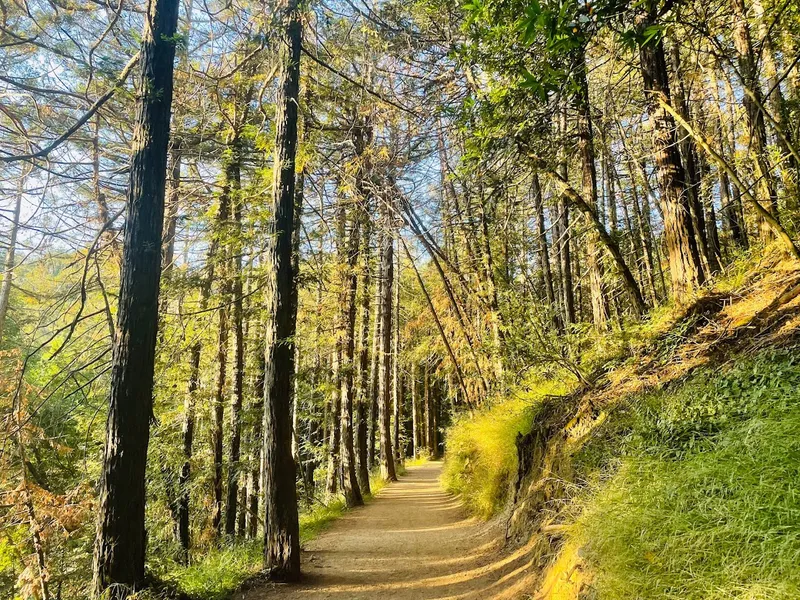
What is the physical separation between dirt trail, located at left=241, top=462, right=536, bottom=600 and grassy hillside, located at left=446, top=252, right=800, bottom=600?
746 millimetres

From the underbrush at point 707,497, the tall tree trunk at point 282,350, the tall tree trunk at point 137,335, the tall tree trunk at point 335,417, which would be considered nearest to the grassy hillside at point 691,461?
the underbrush at point 707,497

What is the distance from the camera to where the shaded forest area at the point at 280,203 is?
4402 millimetres

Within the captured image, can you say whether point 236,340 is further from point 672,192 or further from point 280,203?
point 672,192

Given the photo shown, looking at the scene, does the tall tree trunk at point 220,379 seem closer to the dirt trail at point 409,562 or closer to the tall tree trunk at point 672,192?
the dirt trail at point 409,562

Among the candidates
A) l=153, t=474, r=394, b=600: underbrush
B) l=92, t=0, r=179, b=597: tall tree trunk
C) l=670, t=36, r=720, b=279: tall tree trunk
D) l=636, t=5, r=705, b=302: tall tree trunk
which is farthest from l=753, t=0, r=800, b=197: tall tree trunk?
l=153, t=474, r=394, b=600: underbrush

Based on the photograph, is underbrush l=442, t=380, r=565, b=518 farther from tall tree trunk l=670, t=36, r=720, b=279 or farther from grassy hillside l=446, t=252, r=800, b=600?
tall tree trunk l=670, t=36, r=720, b=279

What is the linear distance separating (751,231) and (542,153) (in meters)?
3.35

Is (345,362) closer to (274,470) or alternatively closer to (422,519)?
(422,519)

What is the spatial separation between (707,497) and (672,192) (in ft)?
12.9

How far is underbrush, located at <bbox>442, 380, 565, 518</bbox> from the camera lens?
308 inches

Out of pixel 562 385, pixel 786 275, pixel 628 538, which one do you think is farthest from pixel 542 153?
pixel 628 538

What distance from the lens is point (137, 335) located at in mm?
4574

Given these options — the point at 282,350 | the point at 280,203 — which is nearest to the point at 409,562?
the point at 282,350

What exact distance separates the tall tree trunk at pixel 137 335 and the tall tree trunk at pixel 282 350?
5.63 ft
